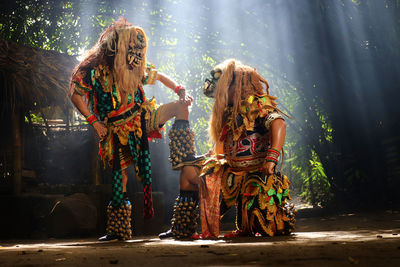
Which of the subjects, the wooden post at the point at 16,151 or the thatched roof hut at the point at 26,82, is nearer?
the thatched roof hut at the point at 26,82

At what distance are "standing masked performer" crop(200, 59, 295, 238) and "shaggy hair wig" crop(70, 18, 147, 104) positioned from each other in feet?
2.19

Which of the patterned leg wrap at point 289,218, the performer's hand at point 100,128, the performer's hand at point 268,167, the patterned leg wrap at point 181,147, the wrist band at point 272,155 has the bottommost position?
the patterned leg wrap at point 289,218

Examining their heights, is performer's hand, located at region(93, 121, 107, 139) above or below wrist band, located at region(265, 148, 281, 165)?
above

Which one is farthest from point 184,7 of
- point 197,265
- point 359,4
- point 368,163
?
point 197,265

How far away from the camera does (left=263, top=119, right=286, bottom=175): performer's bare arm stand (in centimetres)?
333

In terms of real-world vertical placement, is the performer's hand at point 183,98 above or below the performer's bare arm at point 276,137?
above

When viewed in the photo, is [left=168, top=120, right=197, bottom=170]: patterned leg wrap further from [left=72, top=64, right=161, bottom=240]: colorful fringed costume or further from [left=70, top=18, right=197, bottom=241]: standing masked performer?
[left=72, top=64, right=161, bottom=240]: colorful fringed costume

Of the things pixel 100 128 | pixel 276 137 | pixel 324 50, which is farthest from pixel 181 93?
pixel 324 50

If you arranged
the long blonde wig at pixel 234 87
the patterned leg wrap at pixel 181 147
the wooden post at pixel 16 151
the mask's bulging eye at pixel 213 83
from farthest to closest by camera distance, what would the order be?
the wooden post at pixel 16 151 → the patterned leg wrap at pixel 181 147 → the mask's bulging eye at pixel 213 83 → the long blonde wig at pixel 234 87

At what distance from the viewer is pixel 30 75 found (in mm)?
6680

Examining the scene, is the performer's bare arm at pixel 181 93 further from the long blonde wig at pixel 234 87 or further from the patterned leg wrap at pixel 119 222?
the patterned leg wrap at pixel 119 222

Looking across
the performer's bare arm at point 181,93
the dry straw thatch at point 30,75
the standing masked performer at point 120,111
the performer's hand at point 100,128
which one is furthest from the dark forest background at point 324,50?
the performer's hand at point 100,128

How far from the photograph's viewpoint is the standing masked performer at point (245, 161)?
3.44 metres

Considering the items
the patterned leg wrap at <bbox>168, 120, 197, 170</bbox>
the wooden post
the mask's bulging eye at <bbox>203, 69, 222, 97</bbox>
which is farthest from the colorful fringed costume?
the wooden post
